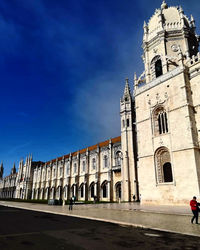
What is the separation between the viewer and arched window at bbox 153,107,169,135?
75.0 feet

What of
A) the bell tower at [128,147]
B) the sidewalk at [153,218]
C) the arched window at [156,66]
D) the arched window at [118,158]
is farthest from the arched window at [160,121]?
the arched window at [118,158]

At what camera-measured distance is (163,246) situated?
6.13 m

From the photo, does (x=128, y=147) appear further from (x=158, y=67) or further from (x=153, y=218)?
(x=153, y=218)

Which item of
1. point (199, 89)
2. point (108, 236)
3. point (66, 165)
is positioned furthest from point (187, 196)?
point (66, 165)

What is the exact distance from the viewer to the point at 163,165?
2195 centimetres

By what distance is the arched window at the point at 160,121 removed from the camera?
2286 centimetres

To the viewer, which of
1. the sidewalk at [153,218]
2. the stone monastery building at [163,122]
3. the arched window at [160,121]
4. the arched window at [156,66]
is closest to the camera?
the sidewalk at [153,218]

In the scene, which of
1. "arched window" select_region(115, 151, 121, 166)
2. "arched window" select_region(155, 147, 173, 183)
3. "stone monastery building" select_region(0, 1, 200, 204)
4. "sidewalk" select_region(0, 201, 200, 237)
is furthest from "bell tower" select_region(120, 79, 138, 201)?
"sidewalk" select_region(0, 201, 200, 237)

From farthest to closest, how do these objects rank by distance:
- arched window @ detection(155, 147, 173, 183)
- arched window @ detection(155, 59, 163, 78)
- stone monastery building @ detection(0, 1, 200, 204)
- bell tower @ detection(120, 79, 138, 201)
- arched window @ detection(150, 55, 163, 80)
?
bell tower @ detection(120, 79, 138, 201), arched window @ detection(155, 59, 163, 78), arched window @ detection(150, 55, 163, 80), arched window @ detection(155, 147, 173, 183), stone monastery building @ detection(0, 1, 200, 204)

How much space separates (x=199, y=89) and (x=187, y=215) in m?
13.5

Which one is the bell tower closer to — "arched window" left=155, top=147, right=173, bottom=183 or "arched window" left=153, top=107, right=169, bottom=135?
"arched window" left=155, top=147, right=173, bottom=183

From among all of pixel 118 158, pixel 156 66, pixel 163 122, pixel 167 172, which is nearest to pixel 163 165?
pixel 167 172

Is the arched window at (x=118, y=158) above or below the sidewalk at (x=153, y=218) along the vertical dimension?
above

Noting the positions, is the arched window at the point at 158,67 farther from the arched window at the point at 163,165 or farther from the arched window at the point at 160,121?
the arched window at the point at 163,165
